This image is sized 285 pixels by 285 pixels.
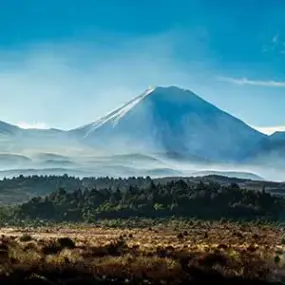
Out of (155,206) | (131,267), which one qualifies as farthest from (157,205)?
(131,267)

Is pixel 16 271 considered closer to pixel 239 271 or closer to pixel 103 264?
pixel 103 264

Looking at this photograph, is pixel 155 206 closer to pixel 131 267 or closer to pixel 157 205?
pixel 157 205

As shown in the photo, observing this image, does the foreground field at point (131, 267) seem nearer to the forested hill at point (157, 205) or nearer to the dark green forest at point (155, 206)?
the dark green forest at point (155, 206)

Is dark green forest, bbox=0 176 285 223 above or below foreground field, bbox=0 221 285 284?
above

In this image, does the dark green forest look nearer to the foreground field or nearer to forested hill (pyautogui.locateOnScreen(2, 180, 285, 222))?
forested hill (pyautogui.locateOnScreen(2, 180, 285, 222))

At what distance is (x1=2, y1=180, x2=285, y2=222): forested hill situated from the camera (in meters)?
91.9

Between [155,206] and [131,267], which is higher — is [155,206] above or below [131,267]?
above

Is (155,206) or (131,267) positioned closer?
(131,267)

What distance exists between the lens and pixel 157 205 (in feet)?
307

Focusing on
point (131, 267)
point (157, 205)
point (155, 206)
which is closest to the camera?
point (131, 267)

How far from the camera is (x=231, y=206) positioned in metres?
94.8

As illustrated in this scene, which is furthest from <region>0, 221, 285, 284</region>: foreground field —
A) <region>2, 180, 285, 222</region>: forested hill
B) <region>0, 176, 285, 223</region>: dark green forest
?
<region>2, 180, 285, 222</region>: forested hill

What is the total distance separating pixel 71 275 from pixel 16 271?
6.14ft

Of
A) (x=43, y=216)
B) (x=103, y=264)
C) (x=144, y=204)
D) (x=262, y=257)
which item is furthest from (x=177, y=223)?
(x=103, y=264)
